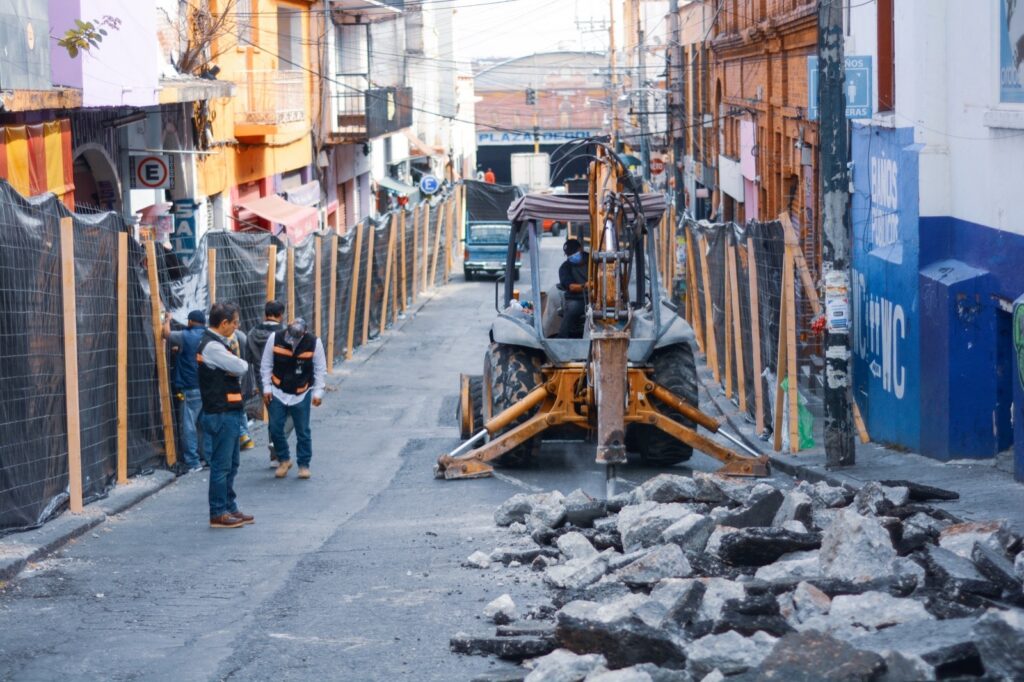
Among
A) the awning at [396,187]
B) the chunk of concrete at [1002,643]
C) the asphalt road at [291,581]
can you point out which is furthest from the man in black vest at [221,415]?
the awning at [396,187]

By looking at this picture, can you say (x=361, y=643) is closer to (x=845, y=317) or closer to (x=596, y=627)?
(x=596, y=627)

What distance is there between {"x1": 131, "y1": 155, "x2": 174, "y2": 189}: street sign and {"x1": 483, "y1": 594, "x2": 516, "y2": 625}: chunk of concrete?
54.4 ft

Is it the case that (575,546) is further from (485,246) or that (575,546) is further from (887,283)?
(485,246)

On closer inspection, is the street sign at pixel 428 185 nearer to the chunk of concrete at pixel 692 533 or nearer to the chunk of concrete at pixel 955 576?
the chunk of concrete at pixel 692 533

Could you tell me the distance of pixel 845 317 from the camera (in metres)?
13.1

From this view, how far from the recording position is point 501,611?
809cm

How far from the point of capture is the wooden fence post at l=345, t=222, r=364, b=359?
1032 inches

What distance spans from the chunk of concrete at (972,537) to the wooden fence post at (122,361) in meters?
7.62

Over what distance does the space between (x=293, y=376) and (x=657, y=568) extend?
257 inches

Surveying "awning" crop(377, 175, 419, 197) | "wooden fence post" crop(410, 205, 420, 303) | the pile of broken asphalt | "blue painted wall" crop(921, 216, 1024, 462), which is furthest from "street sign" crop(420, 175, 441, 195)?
the pile of broken asphalt

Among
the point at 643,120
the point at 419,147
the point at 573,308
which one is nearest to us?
the point at 573,308

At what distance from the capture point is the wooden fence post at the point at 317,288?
23125mm

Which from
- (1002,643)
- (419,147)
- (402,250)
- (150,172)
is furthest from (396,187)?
(1002,643)

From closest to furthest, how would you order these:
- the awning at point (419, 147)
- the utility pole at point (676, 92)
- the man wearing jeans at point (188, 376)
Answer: the man wearing jeans at point (188, 376) < the utility pole at point (676, 92) < the awning at point (419, 147)
